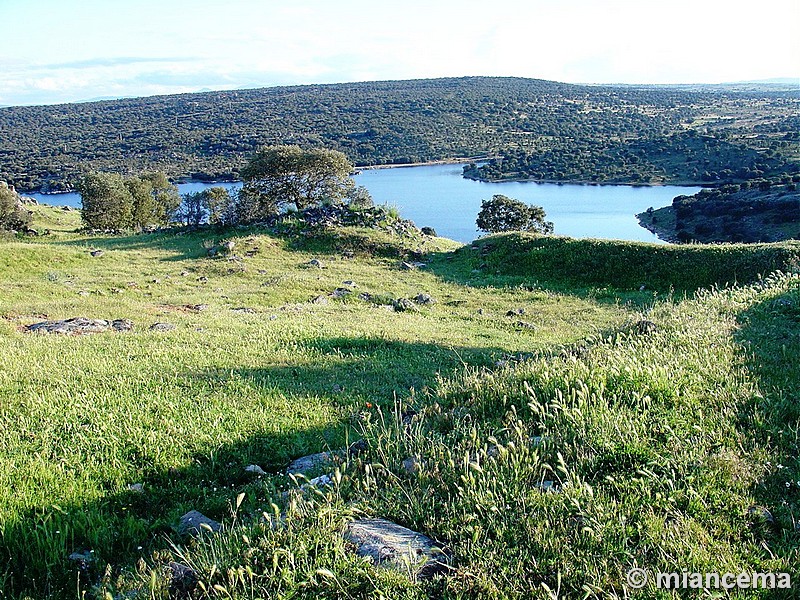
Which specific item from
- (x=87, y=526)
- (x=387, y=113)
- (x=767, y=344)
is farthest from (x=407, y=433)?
(x=387, y=113)

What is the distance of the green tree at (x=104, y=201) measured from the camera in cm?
4316

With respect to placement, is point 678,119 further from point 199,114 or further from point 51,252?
point 51,252

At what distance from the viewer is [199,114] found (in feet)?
552

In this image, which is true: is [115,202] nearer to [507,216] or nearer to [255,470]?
[507,216]

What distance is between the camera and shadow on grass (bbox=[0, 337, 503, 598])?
3602 millimetres

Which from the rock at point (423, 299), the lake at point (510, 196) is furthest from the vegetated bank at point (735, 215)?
the rock at point (423, 299)

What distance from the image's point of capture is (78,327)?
36.8 ft

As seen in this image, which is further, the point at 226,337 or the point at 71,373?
the point at 226,337

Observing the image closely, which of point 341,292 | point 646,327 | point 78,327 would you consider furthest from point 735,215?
point 78,327

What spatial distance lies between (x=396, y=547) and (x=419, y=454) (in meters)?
0.98

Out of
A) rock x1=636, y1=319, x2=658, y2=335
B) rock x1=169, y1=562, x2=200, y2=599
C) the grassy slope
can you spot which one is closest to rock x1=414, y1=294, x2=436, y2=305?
the grassy slope

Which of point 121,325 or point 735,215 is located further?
point 735,215

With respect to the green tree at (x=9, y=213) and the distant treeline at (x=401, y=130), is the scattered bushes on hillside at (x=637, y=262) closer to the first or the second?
the green tree at (x=9, y=213)

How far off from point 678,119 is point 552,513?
6687 inches
